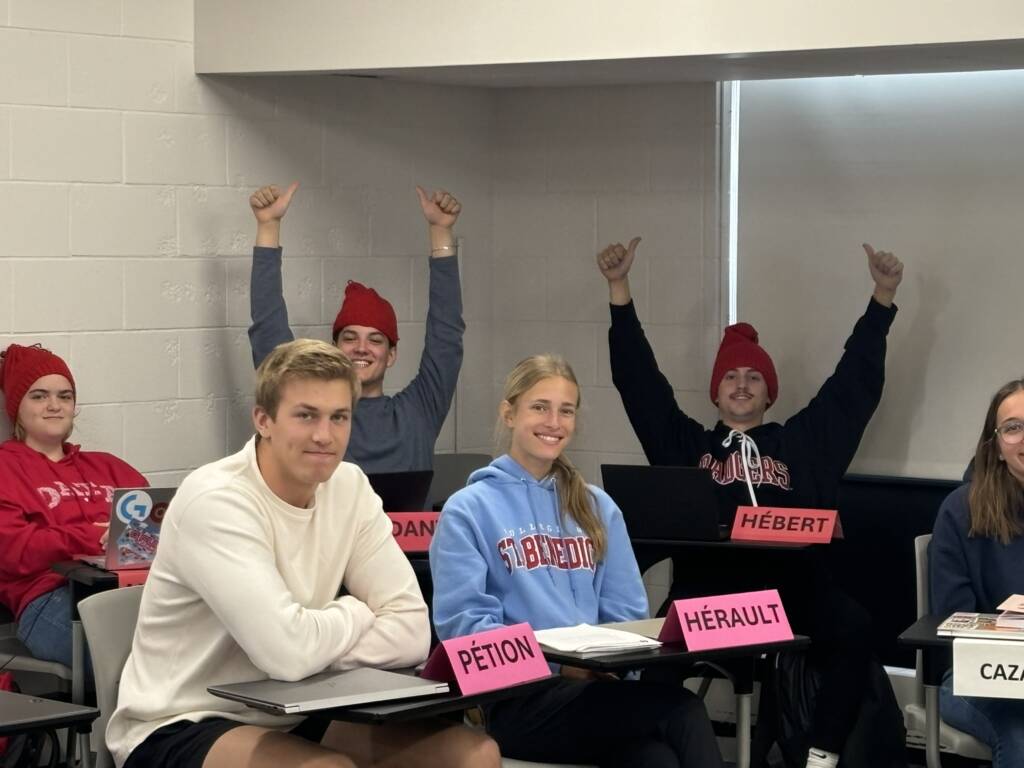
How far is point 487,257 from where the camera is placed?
549 centimetres

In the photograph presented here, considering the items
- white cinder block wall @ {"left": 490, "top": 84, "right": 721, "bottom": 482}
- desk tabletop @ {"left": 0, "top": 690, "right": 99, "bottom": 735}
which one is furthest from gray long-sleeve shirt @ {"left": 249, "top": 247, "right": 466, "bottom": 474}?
desk tabletop @ {"left": 0, "top": 690, "right": 99, "bottom": 735}

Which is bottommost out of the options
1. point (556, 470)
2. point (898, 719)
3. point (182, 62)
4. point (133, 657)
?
point (898, 719)

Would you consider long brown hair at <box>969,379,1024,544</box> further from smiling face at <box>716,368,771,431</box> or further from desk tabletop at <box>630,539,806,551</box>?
smiling face at <box>716,368,771,431</box>

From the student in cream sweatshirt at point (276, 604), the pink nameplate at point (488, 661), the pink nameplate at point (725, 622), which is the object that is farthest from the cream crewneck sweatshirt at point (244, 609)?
the pink nameplate at point (725, 622)

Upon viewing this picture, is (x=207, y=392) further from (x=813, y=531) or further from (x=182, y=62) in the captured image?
(x=813, y=531)

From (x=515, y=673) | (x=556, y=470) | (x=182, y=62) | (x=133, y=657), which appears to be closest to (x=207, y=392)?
(x=182, y=62)

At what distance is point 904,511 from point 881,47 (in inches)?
63.0

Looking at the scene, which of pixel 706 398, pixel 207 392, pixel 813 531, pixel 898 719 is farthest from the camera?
pixel 706 398

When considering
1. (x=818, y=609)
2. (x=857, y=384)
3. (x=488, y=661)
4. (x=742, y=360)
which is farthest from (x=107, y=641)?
(x=857, y=384)

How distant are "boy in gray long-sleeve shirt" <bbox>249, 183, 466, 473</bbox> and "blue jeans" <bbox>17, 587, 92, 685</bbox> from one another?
917 millimetres

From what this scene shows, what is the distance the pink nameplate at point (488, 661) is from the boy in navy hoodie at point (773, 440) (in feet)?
5.23

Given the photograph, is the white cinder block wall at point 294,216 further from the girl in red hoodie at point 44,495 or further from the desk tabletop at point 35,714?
the desk tabletop at point 35,714

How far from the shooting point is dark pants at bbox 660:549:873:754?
164 inches

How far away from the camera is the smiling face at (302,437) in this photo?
2.75m
